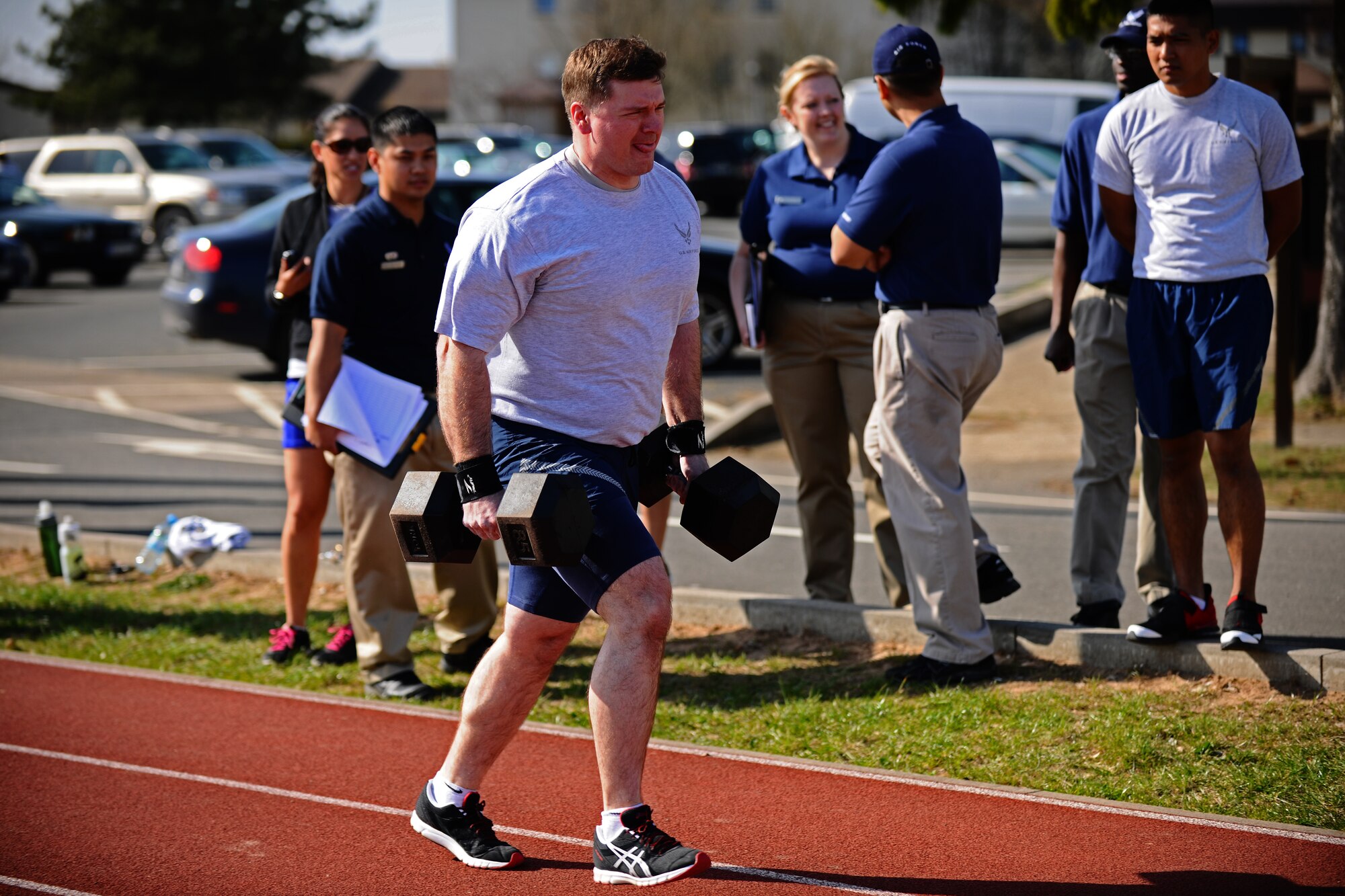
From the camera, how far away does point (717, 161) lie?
34.4 metres

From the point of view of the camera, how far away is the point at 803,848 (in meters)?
4.36

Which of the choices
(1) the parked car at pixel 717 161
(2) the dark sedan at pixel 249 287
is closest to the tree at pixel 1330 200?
(2) the dark sedan at pixel 249 287

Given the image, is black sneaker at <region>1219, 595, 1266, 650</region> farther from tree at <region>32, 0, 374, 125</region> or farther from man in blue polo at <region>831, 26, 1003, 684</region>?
tree at <region>32, 0, 374, 125</region>

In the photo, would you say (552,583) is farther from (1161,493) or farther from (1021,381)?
(1021,381)

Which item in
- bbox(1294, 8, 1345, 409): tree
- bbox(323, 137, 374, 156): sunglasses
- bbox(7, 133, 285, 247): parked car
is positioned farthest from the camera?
bbox(7, 133, 285, 247): parked car

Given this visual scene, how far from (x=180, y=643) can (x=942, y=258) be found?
3.81m

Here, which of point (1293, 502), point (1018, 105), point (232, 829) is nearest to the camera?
point (232, 829)

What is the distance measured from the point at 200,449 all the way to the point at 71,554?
367 centimetres

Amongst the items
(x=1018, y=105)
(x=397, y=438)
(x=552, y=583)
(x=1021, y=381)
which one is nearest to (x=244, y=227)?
(x=1021, y=381)

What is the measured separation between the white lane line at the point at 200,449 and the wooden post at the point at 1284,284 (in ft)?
22.0

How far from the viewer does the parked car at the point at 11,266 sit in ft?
75.6

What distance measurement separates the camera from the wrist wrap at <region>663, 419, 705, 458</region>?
4434 mm

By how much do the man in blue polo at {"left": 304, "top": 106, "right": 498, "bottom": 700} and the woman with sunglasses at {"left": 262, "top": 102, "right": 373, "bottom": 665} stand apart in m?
0.35

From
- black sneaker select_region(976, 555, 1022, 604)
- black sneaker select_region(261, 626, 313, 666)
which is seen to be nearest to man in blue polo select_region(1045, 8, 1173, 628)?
black sneaker select_region(976, 555, 1022, 604)
